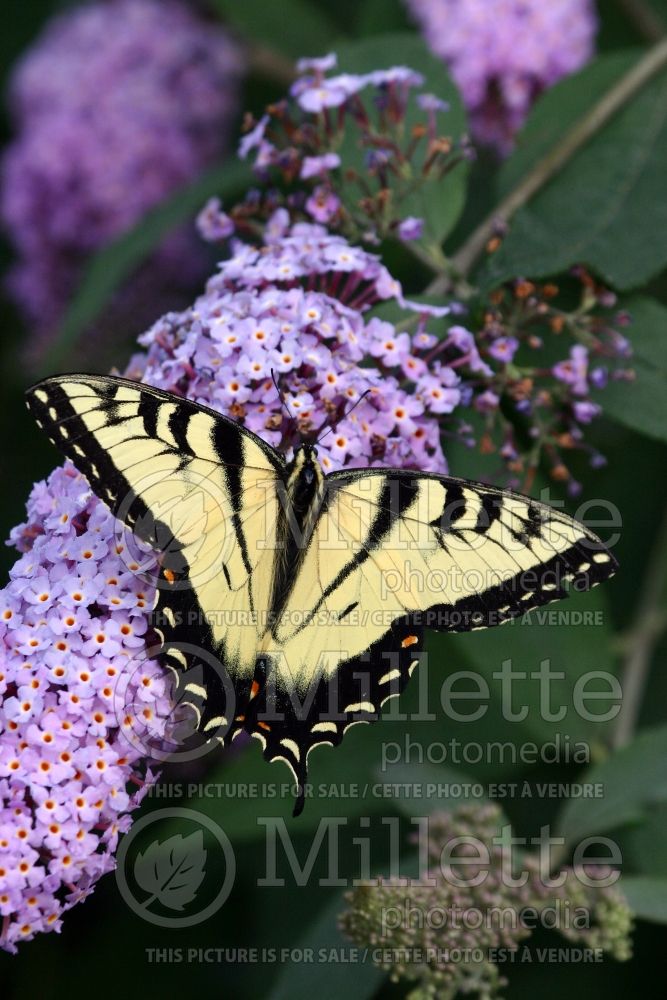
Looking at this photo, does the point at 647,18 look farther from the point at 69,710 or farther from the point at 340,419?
the point at 69,710

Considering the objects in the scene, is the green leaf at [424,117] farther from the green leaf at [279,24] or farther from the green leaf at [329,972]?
the green leaf at [329,972]

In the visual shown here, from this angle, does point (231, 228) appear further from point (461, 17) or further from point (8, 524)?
point (8, 524)

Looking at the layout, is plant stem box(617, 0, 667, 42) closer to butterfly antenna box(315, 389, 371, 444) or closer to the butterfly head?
butterfly antenna box(315, 389, 371, 444)

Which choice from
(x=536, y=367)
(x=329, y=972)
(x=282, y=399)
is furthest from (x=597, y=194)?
(x=329, y=972)

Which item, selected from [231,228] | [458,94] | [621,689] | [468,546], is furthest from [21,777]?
[458,94]

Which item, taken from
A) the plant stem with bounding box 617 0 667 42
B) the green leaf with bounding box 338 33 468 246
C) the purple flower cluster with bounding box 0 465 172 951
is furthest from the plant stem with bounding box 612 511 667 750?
the plant stem with bounding box 617 0 667 42
